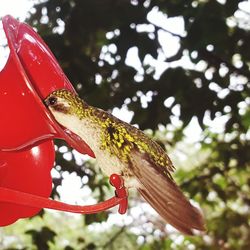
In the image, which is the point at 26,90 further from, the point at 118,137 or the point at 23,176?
the point at 118,137

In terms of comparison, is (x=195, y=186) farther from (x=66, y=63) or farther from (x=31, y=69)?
(x=31, y=69)

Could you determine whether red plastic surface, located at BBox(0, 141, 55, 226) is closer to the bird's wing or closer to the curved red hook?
the curved red hook

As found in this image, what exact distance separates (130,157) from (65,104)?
0.53ft

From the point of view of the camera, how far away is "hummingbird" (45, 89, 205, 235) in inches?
27.7

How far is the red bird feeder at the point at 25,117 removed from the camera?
0.95 metres

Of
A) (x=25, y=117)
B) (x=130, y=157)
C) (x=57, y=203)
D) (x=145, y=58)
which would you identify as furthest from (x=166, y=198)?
(x=145, y=58)

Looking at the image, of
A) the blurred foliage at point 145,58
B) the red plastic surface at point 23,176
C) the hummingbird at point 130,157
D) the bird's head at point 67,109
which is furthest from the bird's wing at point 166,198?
the blurred foliage at point 145,58

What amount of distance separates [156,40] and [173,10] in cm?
13

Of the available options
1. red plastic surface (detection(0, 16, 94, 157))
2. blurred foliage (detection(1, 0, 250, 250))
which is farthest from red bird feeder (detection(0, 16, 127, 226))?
blurred foliage (detection(1, 0, 250, 250))

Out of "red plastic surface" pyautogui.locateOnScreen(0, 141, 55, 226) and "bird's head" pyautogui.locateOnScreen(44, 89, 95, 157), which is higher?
"bird's head" pyautogui.locateOnScreen(44, 89, 95, 157)

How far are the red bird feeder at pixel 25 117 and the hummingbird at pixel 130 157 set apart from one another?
5 cm

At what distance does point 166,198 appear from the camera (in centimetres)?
71

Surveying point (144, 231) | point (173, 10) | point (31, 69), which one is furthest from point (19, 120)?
point (144, 231)

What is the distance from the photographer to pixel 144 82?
2170 mm
